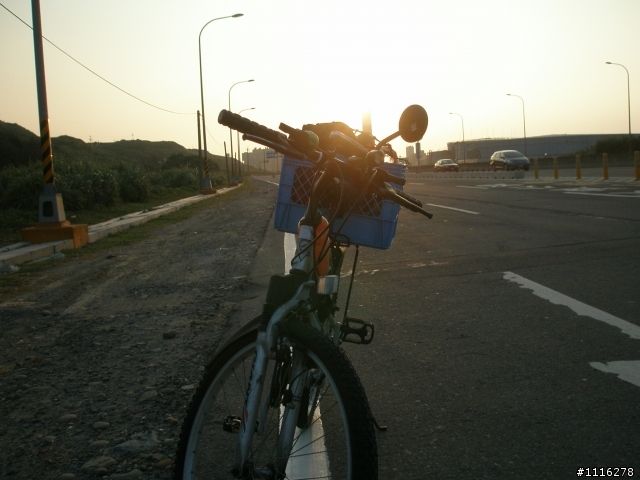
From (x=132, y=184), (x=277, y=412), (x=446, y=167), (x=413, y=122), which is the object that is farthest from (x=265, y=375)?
(x=446, y=167)

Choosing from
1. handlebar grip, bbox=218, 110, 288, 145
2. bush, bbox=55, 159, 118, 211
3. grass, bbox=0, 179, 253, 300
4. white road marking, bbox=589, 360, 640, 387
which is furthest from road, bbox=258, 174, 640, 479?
bush, bbox=55, 159, 118, 211

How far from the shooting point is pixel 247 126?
6.59 feet

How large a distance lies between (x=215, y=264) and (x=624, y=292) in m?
5.08

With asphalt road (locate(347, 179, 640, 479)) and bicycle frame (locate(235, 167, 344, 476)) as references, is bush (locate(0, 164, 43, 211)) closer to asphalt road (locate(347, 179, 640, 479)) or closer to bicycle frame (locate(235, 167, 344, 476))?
asphalt road (locate(347, 179, 640, 479))

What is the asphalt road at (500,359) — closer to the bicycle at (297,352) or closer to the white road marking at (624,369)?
the white road marking at (624,369)

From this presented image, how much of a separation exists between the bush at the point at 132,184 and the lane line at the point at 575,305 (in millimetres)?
22909

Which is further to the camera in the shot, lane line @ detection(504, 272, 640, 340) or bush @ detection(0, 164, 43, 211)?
bush @ detection(0, 164, 43, 211)

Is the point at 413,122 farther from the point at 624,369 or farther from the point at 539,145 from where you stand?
the point at 539,145

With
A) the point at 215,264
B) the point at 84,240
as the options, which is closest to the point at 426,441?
the point at 215,264

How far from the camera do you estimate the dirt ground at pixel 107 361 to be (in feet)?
9.86

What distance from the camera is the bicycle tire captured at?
1.88 metres

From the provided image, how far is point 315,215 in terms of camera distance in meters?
2.22

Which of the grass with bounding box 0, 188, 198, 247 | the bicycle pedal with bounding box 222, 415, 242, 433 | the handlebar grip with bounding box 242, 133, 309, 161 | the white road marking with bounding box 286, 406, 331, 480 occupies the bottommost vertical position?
the white road marking with bounding box 286, 406, 331, 480

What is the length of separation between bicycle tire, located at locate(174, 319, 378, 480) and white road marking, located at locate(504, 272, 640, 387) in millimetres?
1826
